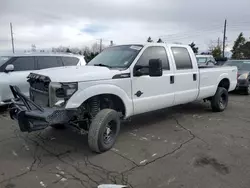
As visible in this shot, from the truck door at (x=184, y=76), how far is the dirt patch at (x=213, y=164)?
71.5 inches

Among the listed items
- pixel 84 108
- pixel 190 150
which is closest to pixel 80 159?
pixel 84 108

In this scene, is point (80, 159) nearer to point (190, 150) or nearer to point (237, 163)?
point (190, 150)

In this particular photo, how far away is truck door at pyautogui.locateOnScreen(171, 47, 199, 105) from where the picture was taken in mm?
5332

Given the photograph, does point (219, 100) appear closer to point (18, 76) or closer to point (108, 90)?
point (108, 90)

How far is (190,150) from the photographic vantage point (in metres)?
4.11

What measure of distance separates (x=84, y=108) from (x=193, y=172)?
2027 millimetres

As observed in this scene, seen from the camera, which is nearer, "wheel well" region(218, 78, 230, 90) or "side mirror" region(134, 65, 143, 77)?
"side mirror" region(134, 65, 143, 77)

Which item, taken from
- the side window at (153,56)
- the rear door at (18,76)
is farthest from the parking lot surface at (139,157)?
the side window at (153,56)

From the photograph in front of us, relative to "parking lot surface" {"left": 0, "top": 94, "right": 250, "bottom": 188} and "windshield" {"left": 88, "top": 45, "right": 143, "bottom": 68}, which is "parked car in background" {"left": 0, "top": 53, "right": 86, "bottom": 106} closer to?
"parking lot surface" {"left": 0, "top": 94, "right": 250, "bottom": 188}

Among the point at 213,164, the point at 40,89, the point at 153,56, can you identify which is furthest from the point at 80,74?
the point at 213,164

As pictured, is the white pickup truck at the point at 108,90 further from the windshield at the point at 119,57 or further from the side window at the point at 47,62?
the side window at the point at 47,62

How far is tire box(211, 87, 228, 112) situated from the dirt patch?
330 cm

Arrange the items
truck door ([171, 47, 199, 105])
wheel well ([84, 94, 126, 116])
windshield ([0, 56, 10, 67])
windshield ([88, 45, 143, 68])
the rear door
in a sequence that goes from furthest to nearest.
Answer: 1. windshield ([0, 56, 10, 67])
2. the rear door
3. truck door ([171, 47, 199, 105])
4. windshield ([88, 45, 143, 68])
5. wheel well ([84, 94, 126, 116])

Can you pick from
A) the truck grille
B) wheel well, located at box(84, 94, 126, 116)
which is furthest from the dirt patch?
the truck grille
